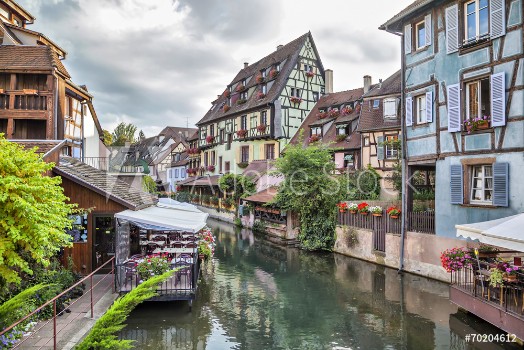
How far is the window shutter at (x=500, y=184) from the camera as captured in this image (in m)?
11.6

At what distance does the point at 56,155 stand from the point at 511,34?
1446 cm

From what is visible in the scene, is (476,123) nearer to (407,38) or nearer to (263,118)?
(407,38)

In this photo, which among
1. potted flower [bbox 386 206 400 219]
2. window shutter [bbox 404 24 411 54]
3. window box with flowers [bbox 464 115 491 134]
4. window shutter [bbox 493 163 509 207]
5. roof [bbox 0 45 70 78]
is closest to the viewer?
window shutter [bbox 493 163 509 207]

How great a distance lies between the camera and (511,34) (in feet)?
38.1

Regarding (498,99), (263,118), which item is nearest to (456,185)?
(498,99)

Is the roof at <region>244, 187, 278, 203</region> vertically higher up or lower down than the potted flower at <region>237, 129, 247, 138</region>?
lower down

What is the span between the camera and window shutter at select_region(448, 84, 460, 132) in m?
13.1

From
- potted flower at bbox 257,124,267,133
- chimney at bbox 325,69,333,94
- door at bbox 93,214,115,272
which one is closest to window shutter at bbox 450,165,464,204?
door at bbox 93,214,115,272

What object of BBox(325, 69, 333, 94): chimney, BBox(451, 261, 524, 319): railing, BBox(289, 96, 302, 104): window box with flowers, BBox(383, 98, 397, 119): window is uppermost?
BBox(325, 69, 333, 94): chimney

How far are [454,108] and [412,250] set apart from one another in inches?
220

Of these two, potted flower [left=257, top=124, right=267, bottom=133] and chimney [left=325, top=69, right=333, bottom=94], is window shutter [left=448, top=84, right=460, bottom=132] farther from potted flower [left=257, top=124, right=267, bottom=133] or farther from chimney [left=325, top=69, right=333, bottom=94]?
chimney [left=325, top=69, right=333, bottom=94]

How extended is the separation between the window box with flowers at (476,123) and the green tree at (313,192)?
28.2ft

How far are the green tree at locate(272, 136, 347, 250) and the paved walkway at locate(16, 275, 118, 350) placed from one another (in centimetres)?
1240

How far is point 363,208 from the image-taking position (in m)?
17.6
